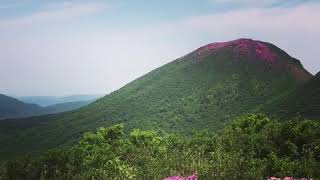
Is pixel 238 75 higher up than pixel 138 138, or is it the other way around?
pixel 238 75

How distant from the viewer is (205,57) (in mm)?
155375

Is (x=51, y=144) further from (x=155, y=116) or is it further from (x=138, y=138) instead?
(x=138, y=138)

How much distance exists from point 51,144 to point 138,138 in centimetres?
5746

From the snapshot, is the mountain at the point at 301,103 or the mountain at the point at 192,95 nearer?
the mountain at the point at 301,103

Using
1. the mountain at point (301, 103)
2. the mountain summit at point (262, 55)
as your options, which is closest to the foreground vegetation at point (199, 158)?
the mountain at point (301, 103)

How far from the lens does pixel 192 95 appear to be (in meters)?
129

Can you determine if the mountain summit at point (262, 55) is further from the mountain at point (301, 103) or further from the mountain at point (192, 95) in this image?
the mountain at point (301, 103)

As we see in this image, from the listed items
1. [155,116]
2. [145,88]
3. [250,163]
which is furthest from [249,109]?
[250,163]

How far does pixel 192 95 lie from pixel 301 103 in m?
34.1

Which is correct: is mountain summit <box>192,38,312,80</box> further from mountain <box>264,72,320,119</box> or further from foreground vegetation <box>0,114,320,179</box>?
foreground vegetation <box>0,114,320,179</box>

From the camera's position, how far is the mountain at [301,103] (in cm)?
9481

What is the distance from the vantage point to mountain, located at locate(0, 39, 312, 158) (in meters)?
117

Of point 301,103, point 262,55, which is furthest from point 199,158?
point 262,55

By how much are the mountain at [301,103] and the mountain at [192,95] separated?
678 centimetres
